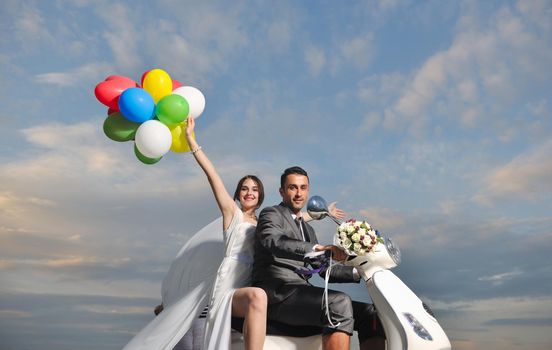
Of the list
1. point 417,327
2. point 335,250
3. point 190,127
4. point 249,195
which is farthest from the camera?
point 190,127

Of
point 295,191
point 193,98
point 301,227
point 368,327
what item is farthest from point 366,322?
point 193,98

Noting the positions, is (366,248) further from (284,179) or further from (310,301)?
(284,179)

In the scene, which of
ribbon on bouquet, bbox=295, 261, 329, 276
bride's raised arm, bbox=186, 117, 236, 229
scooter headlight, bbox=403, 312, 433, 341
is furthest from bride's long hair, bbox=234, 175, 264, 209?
scooter headlight, bbox=403, 312, 433, 341

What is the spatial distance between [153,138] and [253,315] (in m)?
1.63

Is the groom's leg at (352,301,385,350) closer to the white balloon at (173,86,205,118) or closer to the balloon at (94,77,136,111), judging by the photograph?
the white balloon at (173,86,205,118)

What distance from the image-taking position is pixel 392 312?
3.65 m

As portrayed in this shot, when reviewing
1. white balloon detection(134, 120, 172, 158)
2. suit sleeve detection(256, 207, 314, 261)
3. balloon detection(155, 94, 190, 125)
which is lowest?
suit sleeve detection(256, 207, 314, 261)

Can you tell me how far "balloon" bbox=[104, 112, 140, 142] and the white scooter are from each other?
193 cm

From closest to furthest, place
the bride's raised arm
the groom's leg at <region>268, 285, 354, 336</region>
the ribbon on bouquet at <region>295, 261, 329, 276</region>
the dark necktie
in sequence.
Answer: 1. the groom's leg at <region>268, 285, 354, 336</region>
2. the ribbon on bouquet at <region>295, 261, 329, 276</region>
3. the dark necktie
4. the bride's raised arm

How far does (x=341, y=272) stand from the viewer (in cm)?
428

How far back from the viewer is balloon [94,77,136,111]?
4.93 metres

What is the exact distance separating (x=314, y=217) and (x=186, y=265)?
1.39 meters

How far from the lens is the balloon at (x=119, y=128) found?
494 centimetres

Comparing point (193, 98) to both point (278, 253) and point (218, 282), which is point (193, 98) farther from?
point (278, 253)
